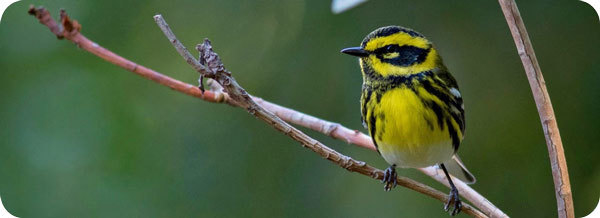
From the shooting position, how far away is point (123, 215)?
4.08ft

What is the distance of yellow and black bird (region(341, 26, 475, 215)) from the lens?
2.82 feet

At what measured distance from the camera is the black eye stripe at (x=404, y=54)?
2.71ft

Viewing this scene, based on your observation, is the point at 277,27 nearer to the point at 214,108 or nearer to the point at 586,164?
the point at 214,108

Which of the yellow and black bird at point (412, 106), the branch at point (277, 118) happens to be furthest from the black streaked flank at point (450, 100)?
the branch at point (277, 118)

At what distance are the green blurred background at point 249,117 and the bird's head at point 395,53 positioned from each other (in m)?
0.17

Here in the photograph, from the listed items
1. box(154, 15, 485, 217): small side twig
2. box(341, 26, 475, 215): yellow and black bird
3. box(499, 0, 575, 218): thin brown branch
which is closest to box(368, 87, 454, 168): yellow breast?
box(341, 26, 475, 215): yellow and black bird

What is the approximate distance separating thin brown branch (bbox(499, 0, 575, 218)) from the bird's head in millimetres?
164

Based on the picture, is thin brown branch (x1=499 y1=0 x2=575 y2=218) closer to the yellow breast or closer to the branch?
the branch

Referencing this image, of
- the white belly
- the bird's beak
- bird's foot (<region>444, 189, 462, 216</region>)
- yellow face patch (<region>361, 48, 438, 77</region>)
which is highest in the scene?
the bird's beak

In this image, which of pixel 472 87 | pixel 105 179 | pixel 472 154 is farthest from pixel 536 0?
pixel 105 179

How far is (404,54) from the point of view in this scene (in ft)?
2.80

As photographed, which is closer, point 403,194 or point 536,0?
point 536,0

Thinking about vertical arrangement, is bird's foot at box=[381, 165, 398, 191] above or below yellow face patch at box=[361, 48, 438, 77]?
below

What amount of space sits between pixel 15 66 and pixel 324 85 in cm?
50
